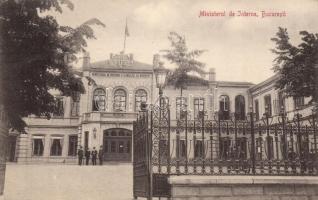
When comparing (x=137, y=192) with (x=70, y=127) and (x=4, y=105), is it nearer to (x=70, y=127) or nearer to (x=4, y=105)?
(x=4, y=105)

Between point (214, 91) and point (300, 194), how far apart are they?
2623 centimetres

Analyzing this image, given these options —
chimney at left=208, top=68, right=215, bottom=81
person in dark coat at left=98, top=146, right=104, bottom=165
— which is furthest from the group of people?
chimney at left=208, top=68, right=215, bottom=81

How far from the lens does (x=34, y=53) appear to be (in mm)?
9734

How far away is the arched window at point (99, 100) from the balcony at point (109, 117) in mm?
1537

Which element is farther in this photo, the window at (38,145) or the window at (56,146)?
the window at (56,146)

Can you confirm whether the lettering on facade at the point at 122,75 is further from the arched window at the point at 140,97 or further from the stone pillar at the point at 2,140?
the stone pillar at the point at 2,140

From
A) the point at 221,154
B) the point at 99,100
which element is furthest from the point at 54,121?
the point at 221,154

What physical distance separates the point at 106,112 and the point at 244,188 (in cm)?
2328

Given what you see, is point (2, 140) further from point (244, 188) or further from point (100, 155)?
point (100, 155)

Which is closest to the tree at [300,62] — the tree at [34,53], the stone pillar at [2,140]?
the tree at [34,53]

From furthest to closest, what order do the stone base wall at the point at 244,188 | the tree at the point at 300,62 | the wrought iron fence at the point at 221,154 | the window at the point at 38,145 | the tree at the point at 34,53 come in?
the window at the point at 38,145 → the tree at the point at 300,62 → the tree at the point at 34,53 → the wrought iron fence at the point at 221,154 → the stone base wall at the point at 244,188

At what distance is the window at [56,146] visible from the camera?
1222 inches

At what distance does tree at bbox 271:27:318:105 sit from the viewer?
1143 centimetres

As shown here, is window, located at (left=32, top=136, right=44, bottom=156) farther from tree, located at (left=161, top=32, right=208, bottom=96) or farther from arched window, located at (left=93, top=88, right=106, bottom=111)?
tree, located at (left=161, top=32, right=208, bottom=96)
